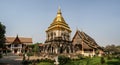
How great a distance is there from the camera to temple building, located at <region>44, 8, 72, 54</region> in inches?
2051

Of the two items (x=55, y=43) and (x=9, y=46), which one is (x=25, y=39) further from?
(x=55, y=43)

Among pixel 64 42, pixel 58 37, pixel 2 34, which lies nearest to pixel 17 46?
pixel 58 37

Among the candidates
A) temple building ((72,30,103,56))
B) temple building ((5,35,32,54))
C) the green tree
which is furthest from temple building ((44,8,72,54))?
the green tree

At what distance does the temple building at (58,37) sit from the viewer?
52094mm

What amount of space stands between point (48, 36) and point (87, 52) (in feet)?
38.3

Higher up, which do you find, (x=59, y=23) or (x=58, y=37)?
(x=59, y=23)

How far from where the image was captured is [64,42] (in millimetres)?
52750

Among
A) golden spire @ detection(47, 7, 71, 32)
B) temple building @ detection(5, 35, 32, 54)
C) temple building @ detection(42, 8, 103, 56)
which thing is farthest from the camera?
temple building @ detection(5, 35, 32, 54)

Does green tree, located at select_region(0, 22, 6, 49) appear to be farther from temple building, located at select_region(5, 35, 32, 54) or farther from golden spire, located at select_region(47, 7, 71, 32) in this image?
temple building, located at select_region(5, 35, 32, 54)

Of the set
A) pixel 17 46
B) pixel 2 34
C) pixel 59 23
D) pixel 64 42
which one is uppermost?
pixel 59 23

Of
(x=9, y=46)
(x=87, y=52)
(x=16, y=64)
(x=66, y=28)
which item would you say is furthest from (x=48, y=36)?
(x=16, y=64)

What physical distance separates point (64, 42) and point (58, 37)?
2.00 metres

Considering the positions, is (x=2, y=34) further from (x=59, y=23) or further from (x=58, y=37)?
(x=59, y=23)

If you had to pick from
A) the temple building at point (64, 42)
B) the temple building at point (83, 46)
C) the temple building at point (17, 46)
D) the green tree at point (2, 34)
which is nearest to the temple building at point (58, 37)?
the temple building at point (64, 42)
